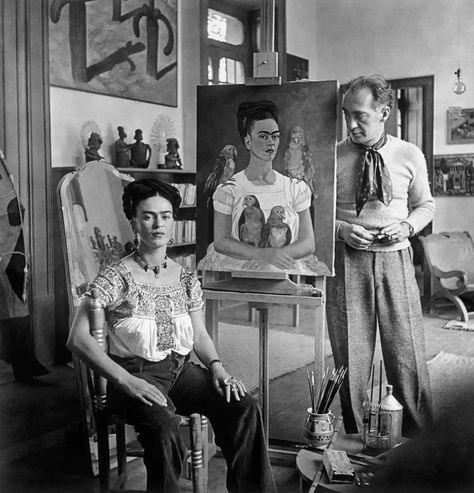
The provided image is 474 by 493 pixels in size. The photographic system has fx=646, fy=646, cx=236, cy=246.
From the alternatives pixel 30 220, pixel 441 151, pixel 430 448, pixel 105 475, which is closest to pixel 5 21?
pixel 30 220

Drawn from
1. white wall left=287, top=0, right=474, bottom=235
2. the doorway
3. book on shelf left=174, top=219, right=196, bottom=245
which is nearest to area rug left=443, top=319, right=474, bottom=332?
the doorway

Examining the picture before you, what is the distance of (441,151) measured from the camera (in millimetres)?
4875

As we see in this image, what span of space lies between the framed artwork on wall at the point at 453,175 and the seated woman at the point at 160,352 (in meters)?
3.56

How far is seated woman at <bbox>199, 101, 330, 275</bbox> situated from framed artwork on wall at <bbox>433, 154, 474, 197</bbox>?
116 inches

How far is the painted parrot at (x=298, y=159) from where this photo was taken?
2.40m

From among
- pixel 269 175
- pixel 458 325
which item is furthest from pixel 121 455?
pixel 458 325

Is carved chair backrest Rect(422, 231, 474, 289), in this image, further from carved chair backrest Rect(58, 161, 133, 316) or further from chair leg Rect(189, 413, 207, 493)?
chair leg Rect(189, 413, 207, 493)

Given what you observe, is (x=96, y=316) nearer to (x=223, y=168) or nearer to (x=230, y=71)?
(x=223, y=168)

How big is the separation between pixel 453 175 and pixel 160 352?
3.81 metres

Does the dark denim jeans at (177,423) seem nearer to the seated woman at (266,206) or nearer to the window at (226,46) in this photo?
the seated woman at (266,206)

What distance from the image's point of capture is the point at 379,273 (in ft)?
8.02

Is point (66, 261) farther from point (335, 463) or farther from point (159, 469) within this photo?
point (335, 463)

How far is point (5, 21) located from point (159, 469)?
2.23m

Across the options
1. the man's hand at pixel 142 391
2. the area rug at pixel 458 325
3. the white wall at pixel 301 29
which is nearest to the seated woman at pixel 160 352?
the man's hand at pixel 142 391
